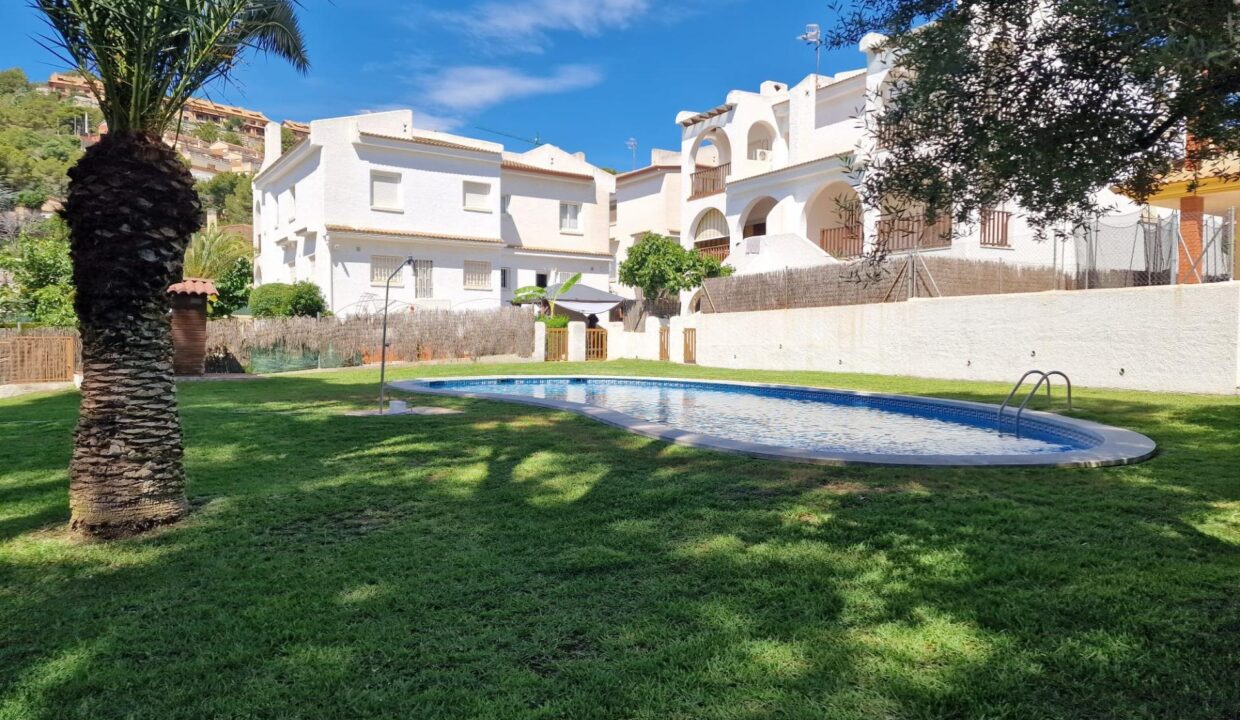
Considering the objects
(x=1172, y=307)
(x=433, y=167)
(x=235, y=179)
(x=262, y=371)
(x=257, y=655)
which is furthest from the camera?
(x=235, y=179)

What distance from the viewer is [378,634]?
3564 millimetres

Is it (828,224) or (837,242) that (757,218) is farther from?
(837,242)

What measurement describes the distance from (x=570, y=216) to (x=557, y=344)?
14.8 meters

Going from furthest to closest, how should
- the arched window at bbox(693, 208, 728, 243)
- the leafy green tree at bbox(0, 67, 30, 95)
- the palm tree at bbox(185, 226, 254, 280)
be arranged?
1. the leafy green tree at bbox(0, 67, 30, 95)
2. the arched window at bbox(693, 208, 728, 243)
3. the palm tree at bbox(185, 226, 254, 280)

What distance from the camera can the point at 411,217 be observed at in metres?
36.7

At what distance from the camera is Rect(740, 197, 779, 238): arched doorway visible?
37344mm

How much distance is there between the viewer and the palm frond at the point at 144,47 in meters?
5.04

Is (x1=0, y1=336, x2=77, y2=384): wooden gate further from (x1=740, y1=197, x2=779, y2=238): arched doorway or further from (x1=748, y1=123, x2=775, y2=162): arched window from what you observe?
(x1=748, y1=123, x2=775, y2=162): arched window

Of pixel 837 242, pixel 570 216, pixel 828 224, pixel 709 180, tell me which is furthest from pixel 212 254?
pixel 837 242

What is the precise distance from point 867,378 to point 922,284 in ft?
10.6

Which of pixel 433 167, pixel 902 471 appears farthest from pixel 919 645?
pixel 433 167

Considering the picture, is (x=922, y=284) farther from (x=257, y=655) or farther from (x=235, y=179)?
(x=235, y=179)

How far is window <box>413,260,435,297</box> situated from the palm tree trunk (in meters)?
31.7

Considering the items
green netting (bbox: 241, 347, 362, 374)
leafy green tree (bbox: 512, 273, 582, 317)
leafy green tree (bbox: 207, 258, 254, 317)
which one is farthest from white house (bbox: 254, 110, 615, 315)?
green netting (bbox: 241, 347, 362, 374)
